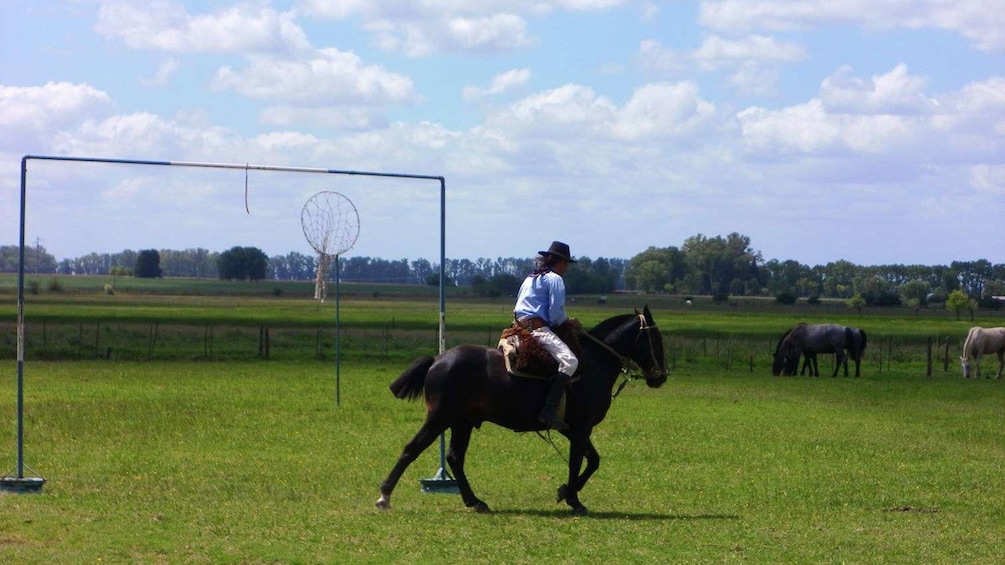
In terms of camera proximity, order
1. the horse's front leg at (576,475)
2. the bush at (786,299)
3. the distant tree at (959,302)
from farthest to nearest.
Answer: the bush at (786,299)
the distant tree at (959,302)
the horse's front leg at (576,475)

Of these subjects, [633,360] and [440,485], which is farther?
[440,485]

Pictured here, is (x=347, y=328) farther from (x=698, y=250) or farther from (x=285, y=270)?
(x=698, y=250)

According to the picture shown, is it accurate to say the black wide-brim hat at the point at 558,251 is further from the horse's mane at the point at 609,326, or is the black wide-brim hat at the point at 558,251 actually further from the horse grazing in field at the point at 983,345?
the horse grazing in field at the point at 983,345

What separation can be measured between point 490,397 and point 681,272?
141030 millimetres

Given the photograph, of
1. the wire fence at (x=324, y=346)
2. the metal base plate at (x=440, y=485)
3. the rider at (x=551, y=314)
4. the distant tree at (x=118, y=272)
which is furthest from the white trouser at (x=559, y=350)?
the distant tree at (x=118, y=272)

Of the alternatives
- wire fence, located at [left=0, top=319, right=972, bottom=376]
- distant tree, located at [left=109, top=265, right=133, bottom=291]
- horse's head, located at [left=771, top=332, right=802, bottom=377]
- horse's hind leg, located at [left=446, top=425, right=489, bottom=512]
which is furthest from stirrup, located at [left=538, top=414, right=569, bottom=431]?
distant tree, located at [left=109, top=265, right=133, bottom=291]

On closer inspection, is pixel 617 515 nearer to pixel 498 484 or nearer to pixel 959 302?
pixel 498 484

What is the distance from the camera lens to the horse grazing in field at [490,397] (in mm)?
11750

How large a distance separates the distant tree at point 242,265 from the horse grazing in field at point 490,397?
95185 millimetres

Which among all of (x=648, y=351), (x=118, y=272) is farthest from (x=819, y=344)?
(x=118, y=272)

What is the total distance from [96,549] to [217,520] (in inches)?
59.4

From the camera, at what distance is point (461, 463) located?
477 inches

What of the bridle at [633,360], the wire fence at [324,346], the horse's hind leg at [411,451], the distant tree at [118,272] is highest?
the distant tree at [118,272]

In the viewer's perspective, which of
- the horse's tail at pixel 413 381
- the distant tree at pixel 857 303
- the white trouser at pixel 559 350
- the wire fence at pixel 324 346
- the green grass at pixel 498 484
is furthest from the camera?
the distant tree at pixel 857 303
